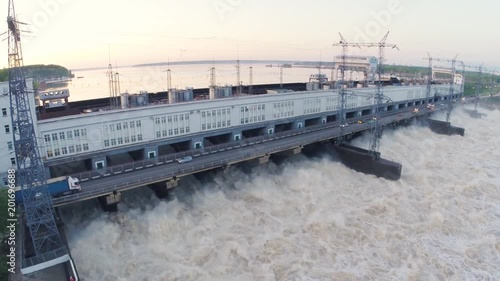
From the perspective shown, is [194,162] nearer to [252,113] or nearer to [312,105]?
[252,113]

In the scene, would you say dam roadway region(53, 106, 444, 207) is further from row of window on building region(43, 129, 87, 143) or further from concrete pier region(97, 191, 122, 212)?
row of window on building region(43, 129, 87, 143)

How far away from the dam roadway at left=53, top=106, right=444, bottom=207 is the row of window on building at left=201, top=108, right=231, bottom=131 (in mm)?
2868

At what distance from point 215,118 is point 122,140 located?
37.8 ft

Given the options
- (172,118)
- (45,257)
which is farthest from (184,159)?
(45,257)

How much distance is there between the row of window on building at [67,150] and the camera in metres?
31.8

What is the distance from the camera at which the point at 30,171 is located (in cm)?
2384

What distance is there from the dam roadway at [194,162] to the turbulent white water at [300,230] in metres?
2.65

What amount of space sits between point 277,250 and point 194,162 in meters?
13.8

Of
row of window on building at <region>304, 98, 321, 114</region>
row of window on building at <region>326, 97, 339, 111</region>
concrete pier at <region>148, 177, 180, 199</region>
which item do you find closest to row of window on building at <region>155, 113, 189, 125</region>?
concrete pier at <region>148, 177, 180, 199</region>

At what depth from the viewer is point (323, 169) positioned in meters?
44.8

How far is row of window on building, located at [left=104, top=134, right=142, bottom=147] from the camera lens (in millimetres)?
34763

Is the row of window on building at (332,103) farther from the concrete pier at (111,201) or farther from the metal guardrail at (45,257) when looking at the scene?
the metal guardrail at (45,257)

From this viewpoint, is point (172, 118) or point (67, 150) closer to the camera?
point (67, 150)

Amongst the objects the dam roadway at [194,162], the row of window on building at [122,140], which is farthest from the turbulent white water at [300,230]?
the row of window on building at [122,140]
